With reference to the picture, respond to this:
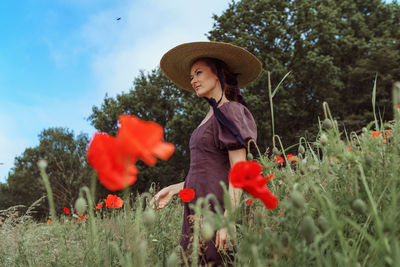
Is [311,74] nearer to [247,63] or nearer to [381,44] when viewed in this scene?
[381,44]

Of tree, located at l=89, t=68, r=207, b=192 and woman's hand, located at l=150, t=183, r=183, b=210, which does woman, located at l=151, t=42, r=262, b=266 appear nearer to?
woman's hand, located at l=150, t=183, r=183, b=210

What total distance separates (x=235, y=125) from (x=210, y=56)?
83 cm

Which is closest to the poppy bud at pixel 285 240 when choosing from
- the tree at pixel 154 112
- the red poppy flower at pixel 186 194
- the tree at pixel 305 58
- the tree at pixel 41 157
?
the red poppy flower at pixel 186 194

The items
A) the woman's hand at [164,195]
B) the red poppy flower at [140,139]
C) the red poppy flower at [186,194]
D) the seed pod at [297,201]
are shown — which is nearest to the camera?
the red poppy flower at [140,139]

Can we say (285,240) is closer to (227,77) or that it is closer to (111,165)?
(111,165)

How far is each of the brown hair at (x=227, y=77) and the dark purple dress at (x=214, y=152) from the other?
40cm

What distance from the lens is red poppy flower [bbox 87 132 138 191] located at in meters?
0.60

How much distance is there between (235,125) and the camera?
1.83m

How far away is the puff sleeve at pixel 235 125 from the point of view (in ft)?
5.86

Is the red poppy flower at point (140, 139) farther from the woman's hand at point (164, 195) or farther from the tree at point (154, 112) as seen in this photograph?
the tree at point (154, 112)

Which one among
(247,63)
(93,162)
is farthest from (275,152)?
(93,162)

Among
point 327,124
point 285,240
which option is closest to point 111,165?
point 285,240

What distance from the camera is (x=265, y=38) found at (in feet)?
48.5

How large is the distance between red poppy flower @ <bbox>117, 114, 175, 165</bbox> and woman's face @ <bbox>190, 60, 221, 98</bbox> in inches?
64.6
